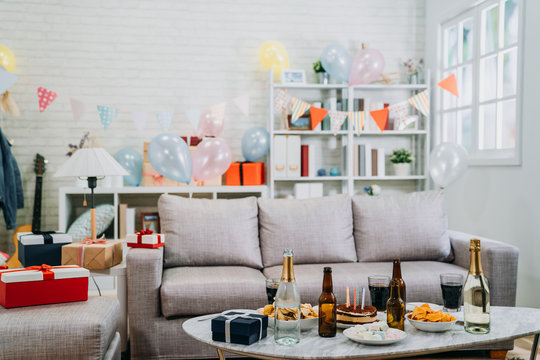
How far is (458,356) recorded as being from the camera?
9.20ft

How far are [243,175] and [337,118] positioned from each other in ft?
3.24

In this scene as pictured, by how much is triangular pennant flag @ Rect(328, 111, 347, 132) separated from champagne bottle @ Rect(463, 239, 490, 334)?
2.98 meters

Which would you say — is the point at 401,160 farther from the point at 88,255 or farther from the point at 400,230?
the point at 88,255

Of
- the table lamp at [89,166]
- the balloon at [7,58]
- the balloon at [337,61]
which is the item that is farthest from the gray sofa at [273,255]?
the balloon at [7,58]

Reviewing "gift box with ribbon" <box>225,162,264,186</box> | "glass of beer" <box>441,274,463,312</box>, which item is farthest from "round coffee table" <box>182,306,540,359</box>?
"gift box with ribbon" <box>225,162,264,186</box>

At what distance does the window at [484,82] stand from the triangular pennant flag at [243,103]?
1.79 m

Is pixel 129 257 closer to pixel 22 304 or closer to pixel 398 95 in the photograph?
pixel 22 304

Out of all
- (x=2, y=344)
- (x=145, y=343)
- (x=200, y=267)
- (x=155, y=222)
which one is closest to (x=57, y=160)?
(x=155, y=222)

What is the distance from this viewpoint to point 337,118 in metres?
4.78

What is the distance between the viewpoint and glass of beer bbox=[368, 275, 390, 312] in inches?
82.9

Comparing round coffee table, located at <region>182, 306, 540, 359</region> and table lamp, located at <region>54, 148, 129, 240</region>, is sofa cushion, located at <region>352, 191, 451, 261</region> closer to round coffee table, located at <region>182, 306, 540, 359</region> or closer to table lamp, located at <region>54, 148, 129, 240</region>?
round coffee table, located at <region>182, 306, 540, 359</region>

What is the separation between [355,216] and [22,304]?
78.1 inches

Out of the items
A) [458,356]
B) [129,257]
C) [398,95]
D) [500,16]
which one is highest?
[500,16]

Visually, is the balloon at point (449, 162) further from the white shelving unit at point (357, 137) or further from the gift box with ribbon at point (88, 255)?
the gift box with ribbon at point (88, 255)
